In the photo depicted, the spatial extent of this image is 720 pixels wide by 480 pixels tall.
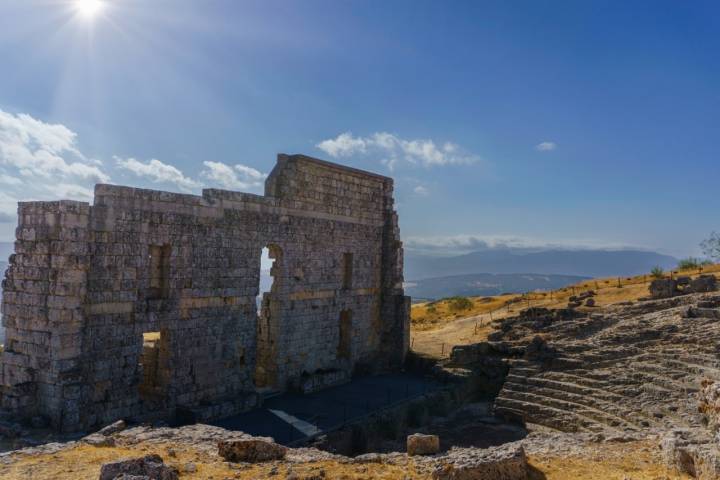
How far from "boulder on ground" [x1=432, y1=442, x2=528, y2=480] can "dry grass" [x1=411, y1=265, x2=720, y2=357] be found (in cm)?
1487

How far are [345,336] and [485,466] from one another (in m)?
13.5

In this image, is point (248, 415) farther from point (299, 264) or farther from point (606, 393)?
point (606, 393)

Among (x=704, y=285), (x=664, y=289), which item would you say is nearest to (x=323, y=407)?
(x=664, y=289)

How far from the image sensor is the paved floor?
1496cm

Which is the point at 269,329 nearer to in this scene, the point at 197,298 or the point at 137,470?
the point at 197,298

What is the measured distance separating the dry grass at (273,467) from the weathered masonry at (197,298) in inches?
120

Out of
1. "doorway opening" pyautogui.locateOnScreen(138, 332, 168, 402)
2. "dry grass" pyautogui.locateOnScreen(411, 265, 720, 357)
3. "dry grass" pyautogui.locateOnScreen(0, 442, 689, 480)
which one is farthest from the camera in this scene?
"dry grass" pyautogui.locateOnScreen(411, 265, 720, 357)

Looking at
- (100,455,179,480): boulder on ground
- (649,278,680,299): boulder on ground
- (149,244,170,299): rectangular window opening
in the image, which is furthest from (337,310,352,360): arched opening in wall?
(649,278,680,299): boulder on ground

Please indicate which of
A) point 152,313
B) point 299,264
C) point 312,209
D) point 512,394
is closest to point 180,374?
point 152,313

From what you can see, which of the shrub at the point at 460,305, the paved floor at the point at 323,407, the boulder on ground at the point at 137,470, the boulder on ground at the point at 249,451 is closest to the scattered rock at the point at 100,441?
the boulder on ground at the point at 249,451

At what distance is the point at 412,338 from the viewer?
30641 millimetres

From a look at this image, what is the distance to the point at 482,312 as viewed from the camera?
38062 mm

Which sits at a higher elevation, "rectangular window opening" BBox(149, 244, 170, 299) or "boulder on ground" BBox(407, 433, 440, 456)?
"rectangular window opening" BBox(149, 244, 170, 299)

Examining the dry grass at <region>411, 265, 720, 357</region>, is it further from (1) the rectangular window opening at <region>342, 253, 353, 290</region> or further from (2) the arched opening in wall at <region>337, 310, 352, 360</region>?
(1) the rectangular window opening at <region>342, 253, 353, 290</region>
